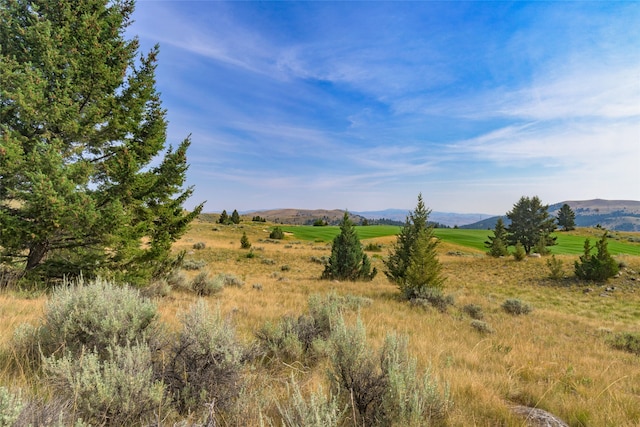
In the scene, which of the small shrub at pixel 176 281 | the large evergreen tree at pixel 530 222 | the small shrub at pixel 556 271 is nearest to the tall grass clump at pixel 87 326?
the small shrub at pixel 176 281

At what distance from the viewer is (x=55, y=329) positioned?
323 centimetres

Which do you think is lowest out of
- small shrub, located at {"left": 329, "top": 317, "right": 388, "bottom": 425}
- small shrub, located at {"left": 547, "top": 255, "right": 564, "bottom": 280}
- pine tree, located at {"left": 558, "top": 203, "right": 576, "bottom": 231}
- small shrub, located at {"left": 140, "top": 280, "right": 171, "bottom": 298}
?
small shrub, located at {"left": 547, "top": 255, "right": 564, "bottom": 280}

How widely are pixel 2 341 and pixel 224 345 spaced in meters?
2.91

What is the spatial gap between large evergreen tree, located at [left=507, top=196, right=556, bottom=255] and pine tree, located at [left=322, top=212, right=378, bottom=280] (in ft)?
91.8

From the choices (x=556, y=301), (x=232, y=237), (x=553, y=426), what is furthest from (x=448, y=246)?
(x=553, y=426)

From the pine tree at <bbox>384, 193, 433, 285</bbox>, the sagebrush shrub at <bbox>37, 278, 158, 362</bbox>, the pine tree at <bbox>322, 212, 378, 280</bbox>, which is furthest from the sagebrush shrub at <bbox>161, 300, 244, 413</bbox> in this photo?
the pine tree at <bbox>322, 212, 378, 280</bbox>

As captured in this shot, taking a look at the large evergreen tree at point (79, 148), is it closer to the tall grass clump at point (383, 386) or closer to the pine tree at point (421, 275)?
the tall grass clump at point (383, 386)

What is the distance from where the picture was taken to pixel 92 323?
3164 millimetres

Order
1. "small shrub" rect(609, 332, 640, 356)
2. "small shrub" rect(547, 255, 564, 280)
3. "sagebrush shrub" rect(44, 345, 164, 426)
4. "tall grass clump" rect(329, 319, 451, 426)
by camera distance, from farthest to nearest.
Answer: "small shrub" rect(547, 255, 564, 280), "small shrub" rect(609, 332, 640, 356), "tall grass clump" rect(329, 319, 451, 426), "sagebrush shrub" rect(44, 345, 164, 426)

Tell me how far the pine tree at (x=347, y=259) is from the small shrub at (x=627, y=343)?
11064 millimetres

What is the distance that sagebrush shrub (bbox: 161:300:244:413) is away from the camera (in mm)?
2564

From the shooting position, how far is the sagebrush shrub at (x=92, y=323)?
305 cm

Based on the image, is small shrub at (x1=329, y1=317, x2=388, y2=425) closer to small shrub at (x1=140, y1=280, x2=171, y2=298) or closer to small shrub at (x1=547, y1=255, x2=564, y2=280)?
small shrub at (x1=140, y1=280, x2=171, y2=298)

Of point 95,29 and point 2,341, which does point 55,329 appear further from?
point 95,29
